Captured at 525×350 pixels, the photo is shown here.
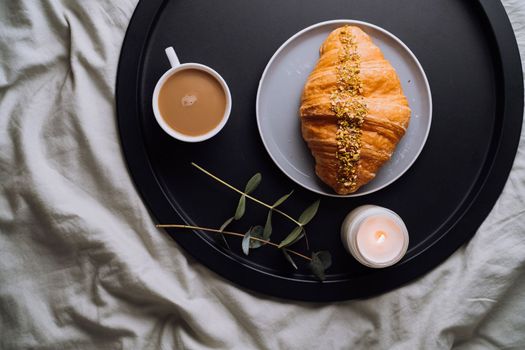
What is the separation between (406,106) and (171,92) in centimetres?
66

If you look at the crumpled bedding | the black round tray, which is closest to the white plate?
the black round tray

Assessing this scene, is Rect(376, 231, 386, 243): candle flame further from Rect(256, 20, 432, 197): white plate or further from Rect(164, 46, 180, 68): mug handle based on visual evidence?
Rect(164, 46, 180, 68): mug handle

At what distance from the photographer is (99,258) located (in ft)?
3.94

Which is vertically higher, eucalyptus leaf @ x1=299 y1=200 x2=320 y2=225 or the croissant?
the croissant

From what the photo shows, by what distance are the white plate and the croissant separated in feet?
0.25

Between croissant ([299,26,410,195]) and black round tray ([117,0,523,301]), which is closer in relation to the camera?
croissant ([299,26,410,195])

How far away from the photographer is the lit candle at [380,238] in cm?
112

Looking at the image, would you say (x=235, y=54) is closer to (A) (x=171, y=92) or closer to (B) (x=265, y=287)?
(A) (x=171, y=92)

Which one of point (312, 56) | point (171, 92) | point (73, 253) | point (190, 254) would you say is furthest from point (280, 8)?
point (73, 253)

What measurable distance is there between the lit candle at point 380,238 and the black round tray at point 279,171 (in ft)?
0.36

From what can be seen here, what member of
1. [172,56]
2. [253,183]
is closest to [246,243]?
[253,183]

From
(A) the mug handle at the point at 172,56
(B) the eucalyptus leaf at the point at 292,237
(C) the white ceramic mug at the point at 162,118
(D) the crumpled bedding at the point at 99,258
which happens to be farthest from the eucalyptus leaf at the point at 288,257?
(A) the mug handle at the point at 172,56

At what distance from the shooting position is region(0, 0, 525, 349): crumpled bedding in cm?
119

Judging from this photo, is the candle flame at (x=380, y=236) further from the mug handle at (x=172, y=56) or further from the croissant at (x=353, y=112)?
the mug handle at (x=172, y=56)
